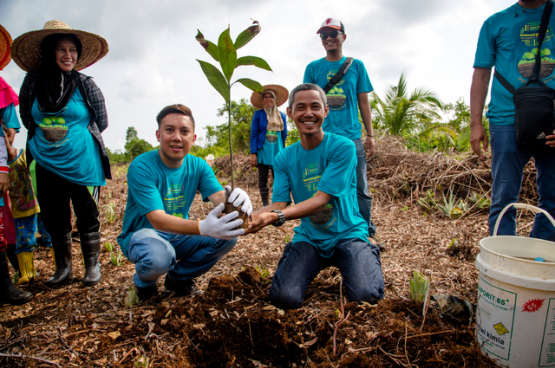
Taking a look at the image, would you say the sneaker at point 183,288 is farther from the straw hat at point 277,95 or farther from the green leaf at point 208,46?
the straw hat at point 277,95

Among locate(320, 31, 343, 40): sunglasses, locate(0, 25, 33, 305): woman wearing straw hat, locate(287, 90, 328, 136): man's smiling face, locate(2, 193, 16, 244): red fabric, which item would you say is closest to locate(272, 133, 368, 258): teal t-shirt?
locate(287, 90, 328, 136): man's smiling face

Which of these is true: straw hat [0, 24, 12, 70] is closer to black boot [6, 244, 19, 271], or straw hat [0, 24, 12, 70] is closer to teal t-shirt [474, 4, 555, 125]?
black boot [6, 244, 19, 271]

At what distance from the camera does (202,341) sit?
5.43 ft

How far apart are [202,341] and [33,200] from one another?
2147 mm

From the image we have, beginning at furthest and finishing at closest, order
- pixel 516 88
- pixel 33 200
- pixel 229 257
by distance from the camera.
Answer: pixel 229 257 → pixel 33 200 → pixel 516 88

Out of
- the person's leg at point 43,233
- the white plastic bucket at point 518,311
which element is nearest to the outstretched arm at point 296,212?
the white plastic bucket at point 518,311

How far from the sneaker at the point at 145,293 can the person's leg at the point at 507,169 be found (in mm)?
2414

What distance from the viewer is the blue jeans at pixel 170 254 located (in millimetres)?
1960

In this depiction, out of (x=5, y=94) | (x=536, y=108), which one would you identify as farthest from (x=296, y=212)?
(x=5, y=94)

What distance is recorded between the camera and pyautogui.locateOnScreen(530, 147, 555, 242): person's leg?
2.06 meters

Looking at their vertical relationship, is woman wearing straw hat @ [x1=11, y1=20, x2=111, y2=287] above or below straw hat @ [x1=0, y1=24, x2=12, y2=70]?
below

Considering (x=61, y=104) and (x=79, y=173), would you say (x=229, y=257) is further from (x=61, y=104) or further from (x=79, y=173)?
(x=61, y=104)

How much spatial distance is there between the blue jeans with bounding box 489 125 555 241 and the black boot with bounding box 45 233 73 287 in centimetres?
322

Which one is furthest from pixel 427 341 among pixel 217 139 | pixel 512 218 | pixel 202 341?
pixel 217 139
